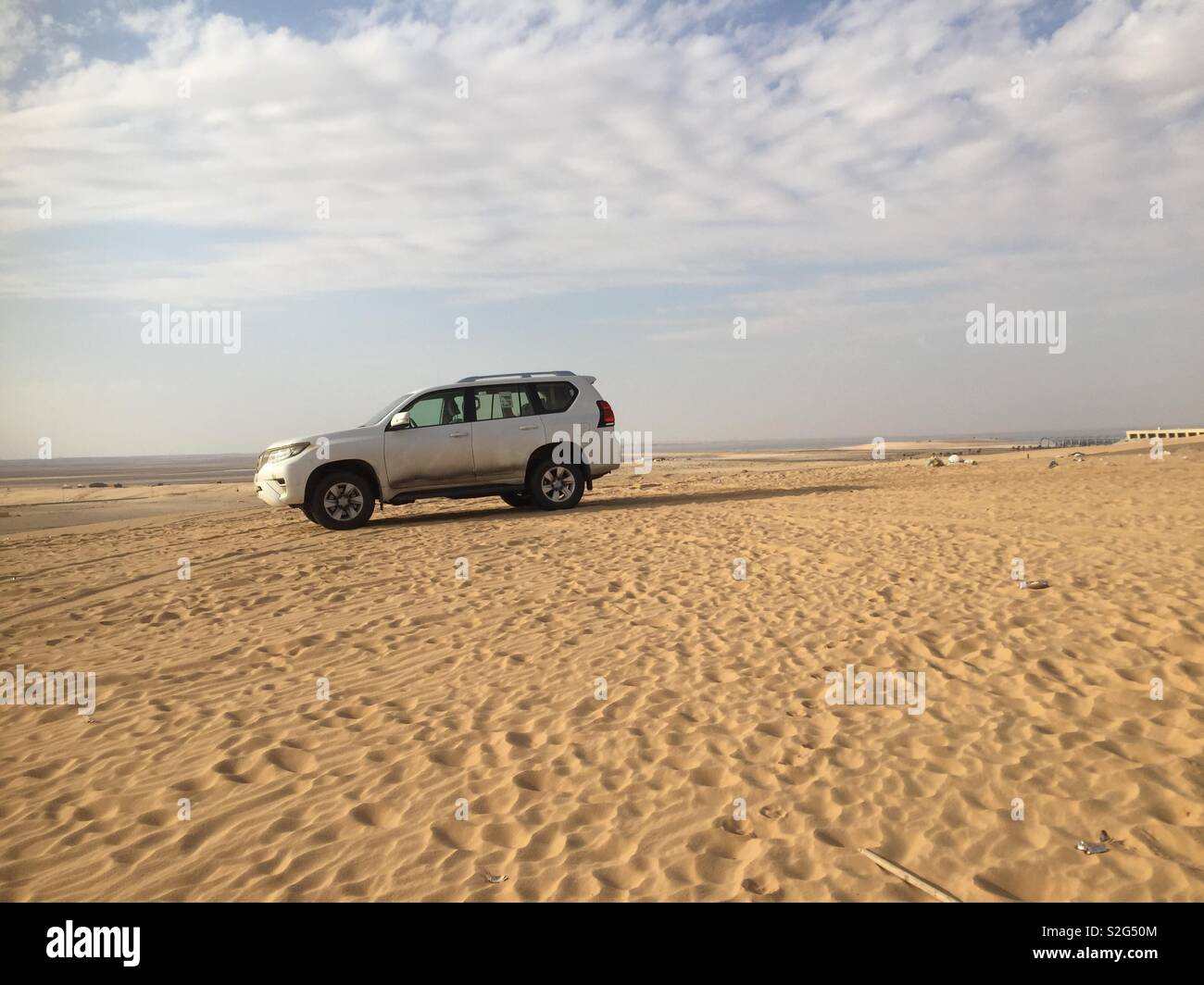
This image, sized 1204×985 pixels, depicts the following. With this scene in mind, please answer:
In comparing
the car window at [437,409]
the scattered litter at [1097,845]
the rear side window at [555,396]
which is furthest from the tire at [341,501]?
the scattered litter at [1097,845]

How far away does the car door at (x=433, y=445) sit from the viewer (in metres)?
12.1

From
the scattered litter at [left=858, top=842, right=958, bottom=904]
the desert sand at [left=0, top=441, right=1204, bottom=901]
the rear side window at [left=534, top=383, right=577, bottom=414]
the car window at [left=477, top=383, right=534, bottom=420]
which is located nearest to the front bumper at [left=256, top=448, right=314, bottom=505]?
the desert sand at [left=0, top=441, right=1204, bottom=901]

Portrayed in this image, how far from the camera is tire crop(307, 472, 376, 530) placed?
1189cm

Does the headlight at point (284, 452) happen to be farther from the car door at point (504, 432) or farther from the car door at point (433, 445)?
the car door at point (504, 432)

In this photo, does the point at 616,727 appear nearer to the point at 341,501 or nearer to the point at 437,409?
the point at 341,501

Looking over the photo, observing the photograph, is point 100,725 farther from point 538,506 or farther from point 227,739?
point 538,506

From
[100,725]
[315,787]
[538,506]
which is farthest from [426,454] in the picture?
[315,787]

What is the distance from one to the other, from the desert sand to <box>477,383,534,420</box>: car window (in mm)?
3306

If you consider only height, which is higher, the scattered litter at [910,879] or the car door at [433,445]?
the car door at [433,445]

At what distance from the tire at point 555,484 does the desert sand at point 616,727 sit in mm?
3130

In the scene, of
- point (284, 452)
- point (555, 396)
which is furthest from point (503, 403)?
point (284, 452)

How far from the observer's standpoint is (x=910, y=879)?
315 centimetres

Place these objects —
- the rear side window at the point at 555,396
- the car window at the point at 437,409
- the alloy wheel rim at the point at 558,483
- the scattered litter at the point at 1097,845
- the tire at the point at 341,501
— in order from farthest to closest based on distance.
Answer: the alloy wheel rim at the point at 558,483 < the rear side window at the point at 555,396 < the car window at the point at 437,409 < the tire at the point at 341,501 < the scattered litter at the point at 1097,845

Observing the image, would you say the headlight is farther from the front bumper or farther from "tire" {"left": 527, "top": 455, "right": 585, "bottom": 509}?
"tire" {"left": 527, "top": 455, "right": 585, "bottom": 509}
